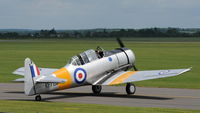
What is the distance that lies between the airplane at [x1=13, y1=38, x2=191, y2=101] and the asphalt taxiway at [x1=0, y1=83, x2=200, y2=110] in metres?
0.62

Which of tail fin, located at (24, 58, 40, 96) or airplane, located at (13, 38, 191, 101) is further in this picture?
airplane, located at (13, 38, 191, 101)

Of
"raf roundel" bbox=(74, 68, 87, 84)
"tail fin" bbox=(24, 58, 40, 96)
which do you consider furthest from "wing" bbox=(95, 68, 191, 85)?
"tail fin" bbox=(24, 58, 40, 96)

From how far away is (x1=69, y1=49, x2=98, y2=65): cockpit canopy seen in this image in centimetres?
2117

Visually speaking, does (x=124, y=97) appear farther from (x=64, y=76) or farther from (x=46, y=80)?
(x=46, y=80)

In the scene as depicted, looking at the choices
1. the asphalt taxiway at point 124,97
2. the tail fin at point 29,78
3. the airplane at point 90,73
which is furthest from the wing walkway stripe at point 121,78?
the tail fin at point 29,78

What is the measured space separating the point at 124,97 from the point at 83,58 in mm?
2364

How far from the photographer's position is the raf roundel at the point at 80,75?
2066 cm

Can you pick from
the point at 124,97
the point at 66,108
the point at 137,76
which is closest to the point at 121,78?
the point at 137,76

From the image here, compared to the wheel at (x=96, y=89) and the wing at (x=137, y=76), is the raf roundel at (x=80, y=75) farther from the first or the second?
the wheel at (x=96, y=89)

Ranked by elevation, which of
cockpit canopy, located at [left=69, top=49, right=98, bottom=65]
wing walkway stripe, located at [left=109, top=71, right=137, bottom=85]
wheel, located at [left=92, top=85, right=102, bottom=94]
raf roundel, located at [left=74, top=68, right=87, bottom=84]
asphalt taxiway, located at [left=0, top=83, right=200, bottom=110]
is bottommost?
asphalt taxiway, located at [left=0, top=83, right=200, bottom=110]

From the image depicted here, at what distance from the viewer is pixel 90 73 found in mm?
21500

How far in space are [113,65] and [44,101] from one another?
4519 mm

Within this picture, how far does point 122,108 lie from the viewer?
688 inches

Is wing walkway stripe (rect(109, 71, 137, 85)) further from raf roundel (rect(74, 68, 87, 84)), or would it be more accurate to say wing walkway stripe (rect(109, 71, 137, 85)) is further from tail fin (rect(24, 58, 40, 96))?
tail fin (rect(24, 58, 40, 96))
